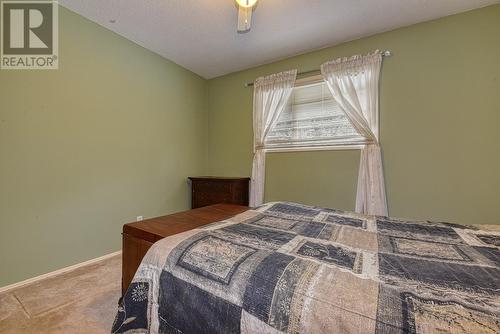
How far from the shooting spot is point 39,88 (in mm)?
1973

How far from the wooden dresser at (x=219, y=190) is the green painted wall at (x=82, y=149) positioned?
336mm

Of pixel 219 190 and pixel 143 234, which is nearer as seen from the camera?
pixel 143 234

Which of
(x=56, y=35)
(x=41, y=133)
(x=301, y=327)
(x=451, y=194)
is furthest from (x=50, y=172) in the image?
(x=451, y=194)

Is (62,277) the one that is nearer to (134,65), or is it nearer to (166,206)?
(166,206)

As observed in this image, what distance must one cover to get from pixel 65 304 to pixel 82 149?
140 cm

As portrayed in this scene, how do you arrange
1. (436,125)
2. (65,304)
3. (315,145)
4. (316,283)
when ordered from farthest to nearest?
1. (315,145)
2. (436,125)
3. (65,304)
4. (316,283)

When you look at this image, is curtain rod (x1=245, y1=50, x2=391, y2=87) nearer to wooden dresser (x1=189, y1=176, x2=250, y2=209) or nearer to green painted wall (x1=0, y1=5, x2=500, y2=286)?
green painted wall (x1=0, y1=5, x2=500, y2=286)

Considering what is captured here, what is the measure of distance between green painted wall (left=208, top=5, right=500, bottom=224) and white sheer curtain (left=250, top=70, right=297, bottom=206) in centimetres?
52

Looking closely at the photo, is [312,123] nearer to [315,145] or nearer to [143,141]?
[315,145]

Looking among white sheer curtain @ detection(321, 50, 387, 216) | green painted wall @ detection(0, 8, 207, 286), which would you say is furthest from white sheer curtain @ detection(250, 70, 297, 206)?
green painted wall @ detection(0, 8, 207, 286)

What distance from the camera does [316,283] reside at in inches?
28.8

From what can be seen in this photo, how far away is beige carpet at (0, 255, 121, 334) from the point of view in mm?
1404

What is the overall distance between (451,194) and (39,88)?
12.9 ft

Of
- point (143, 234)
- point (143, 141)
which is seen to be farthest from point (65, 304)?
point (143, 141)
